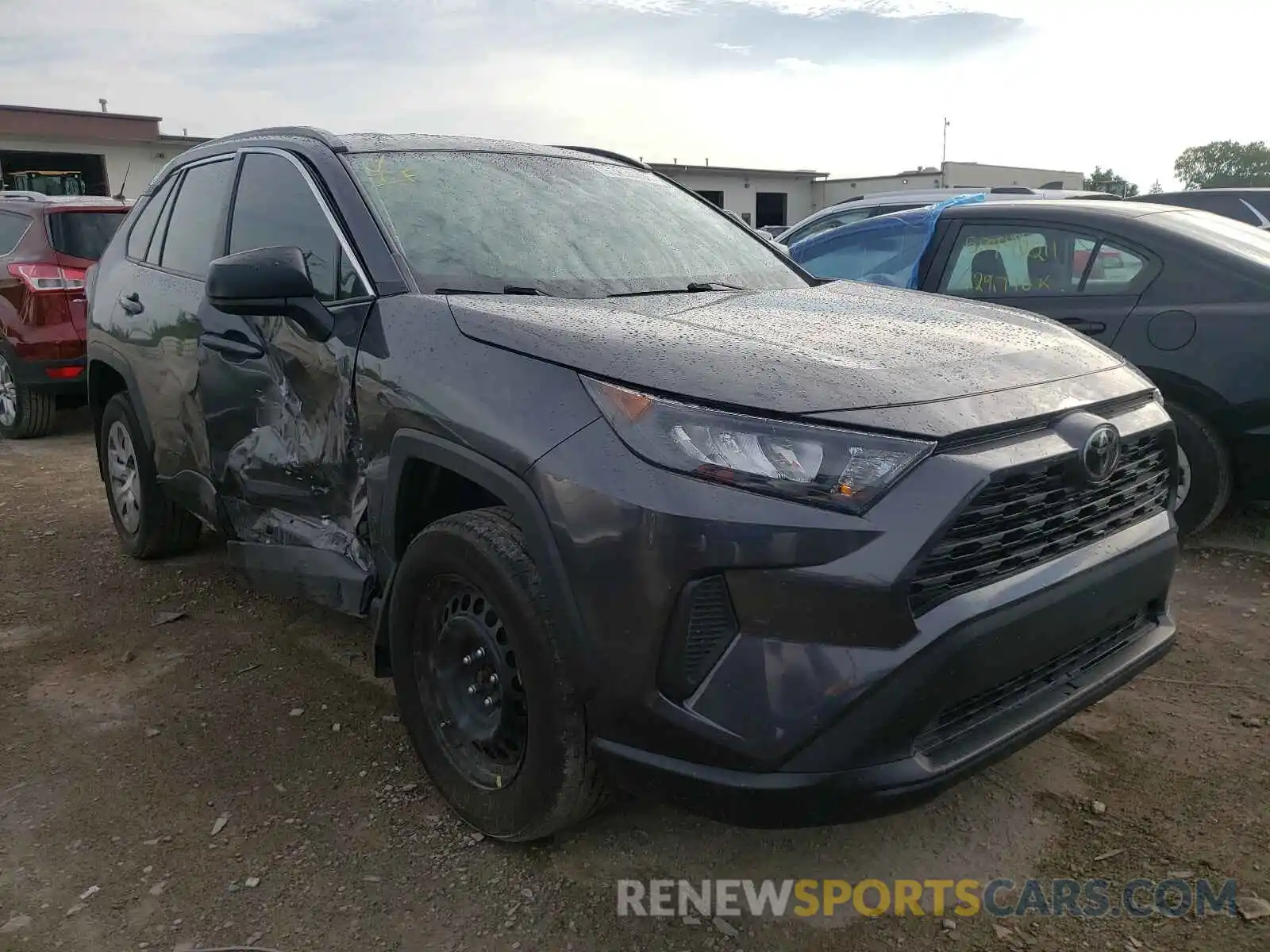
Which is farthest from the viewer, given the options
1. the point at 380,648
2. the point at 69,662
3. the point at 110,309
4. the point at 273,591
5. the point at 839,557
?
the point at 110,309

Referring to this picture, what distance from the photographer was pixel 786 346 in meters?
2.31

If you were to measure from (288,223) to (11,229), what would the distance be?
566cm

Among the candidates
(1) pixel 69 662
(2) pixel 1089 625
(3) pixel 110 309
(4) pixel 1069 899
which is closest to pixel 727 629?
(2) pixel 1089 625

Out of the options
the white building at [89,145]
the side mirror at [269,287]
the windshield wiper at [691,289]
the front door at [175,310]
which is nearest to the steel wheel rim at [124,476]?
the front door at [175,310]

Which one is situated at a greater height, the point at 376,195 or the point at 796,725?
the point at 376,195

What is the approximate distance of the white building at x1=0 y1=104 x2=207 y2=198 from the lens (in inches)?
866

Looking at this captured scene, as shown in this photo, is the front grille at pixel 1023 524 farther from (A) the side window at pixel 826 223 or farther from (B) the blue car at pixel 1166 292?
(A) the side window at pixel 826 223

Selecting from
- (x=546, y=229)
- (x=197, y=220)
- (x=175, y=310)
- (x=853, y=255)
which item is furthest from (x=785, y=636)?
(x=853, y=255)

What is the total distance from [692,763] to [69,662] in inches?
114

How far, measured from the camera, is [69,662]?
3783 millimetres

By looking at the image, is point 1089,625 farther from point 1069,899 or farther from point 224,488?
point 224,488

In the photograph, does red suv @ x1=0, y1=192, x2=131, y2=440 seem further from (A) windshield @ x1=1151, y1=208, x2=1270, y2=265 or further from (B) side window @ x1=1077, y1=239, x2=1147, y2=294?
(A) windshield @ x1=1151, y1=208, x2=1270, y2=265

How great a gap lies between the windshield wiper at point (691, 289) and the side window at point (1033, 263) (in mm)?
2377

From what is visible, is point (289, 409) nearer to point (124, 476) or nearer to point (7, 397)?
point (124, 476)
